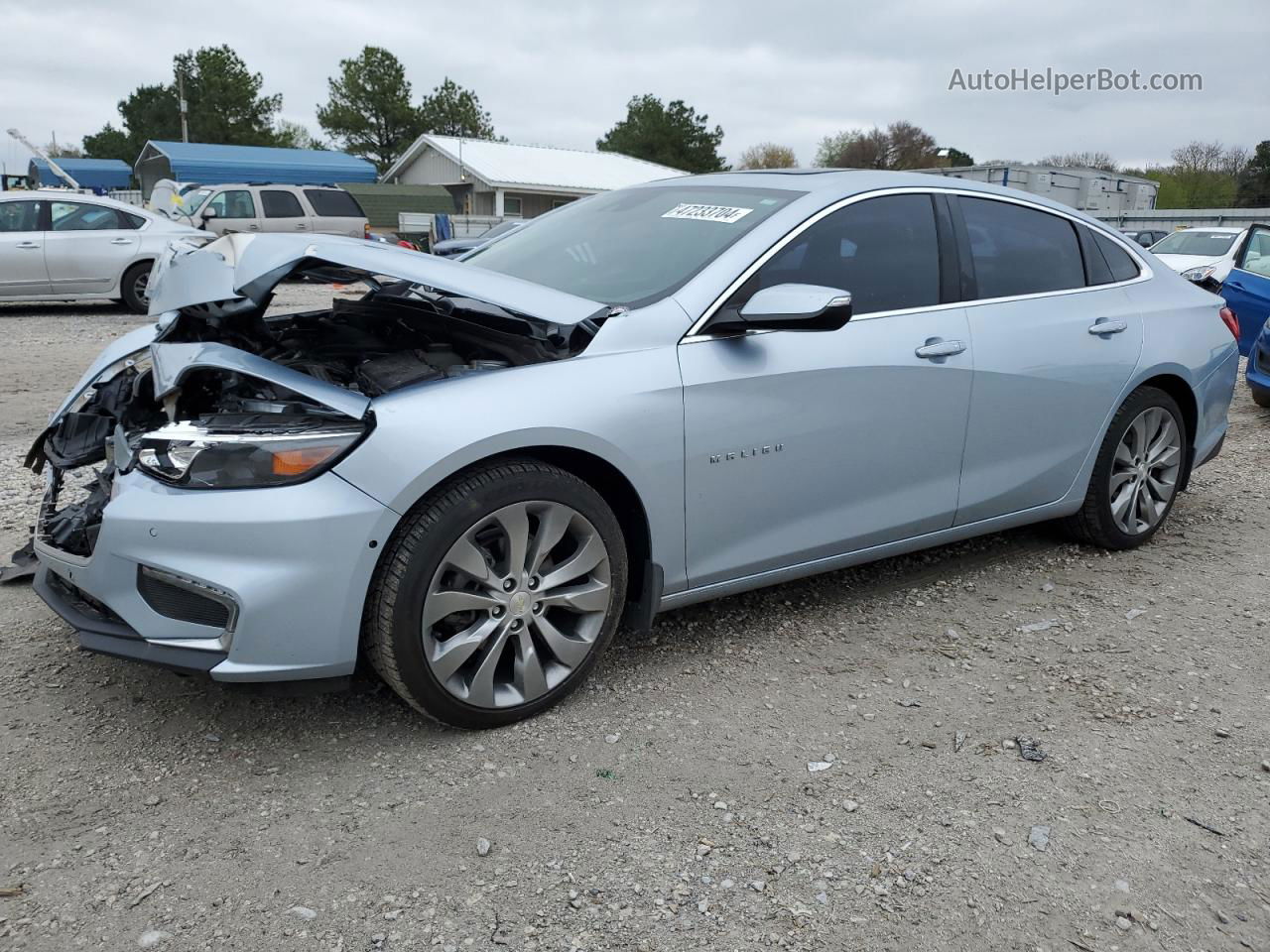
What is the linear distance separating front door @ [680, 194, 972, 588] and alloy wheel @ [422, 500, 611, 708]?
389mm

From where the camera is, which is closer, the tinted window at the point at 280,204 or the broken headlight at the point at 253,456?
the broken headlight at the point at 253,456

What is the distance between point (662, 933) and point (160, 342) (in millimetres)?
2379

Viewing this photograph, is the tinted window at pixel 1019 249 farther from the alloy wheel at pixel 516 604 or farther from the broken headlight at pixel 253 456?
the broken headlight at pixel 253 456

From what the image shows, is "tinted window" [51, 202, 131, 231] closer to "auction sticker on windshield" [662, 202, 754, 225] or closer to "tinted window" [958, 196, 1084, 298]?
"auction sticker on windshield" [662, 202, 754, 225]

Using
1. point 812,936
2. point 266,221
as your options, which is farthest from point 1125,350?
point 266,221

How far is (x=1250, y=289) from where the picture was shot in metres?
9.63

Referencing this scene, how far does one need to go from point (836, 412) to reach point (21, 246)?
11.9 m

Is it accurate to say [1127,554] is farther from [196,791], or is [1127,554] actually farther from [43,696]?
[43,696]

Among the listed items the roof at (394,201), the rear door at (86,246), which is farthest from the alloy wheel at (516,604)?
the roof at (394,201)

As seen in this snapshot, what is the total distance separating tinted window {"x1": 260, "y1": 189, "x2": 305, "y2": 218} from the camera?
1933 centimetres

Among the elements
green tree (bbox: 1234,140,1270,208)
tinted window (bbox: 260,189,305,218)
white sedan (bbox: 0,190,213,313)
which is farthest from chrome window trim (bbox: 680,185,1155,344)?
green tree (bbox: 1234,140,1270,208)

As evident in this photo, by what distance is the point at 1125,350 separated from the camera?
4.32 m

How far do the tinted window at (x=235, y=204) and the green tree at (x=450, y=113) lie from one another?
50212 mm

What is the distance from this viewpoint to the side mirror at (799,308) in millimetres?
3033
